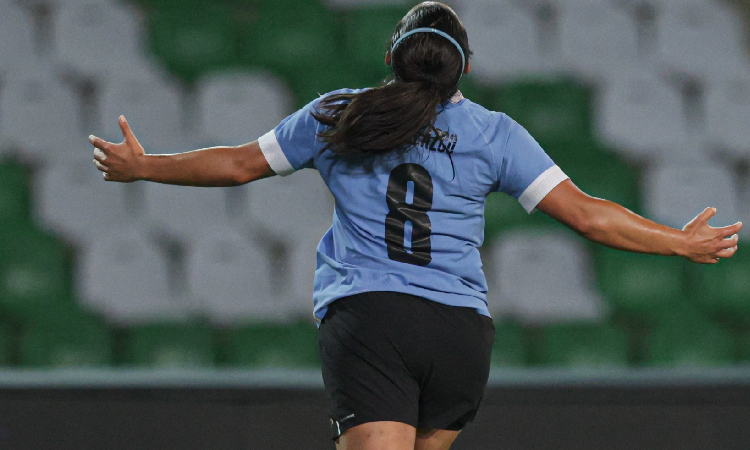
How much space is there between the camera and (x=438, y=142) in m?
1.47

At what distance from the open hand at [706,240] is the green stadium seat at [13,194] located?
9.59 feet

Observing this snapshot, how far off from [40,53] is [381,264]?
308 cm

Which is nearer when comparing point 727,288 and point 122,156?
point 122,156

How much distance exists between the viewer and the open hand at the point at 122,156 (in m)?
1.64

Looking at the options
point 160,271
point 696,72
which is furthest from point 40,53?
point 696,72

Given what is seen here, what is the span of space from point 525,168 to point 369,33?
252 cm

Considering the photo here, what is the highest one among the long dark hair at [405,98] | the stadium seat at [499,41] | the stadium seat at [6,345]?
the stadium seat at [499,41]

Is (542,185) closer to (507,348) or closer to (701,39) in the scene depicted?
(507,348)

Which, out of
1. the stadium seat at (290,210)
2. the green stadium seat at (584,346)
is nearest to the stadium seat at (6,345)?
the stadium seat at (290,210)

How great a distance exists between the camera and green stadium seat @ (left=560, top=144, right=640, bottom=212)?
11.4ft

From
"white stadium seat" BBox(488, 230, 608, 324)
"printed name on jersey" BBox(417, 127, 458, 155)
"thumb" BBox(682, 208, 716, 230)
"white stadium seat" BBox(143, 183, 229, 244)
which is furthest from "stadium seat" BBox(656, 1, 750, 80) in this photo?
"printed name on jersey" BBox(417, 127, 458, 155)

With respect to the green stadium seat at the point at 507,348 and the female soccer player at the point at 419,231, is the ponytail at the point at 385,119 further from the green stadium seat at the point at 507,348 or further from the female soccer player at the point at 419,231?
the green stadium seat at the point at 507,348

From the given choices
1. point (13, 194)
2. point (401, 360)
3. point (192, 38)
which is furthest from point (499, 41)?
point (401, 360)

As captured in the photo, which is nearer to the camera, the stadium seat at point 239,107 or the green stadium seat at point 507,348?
the green stadium seat at point 507,348
